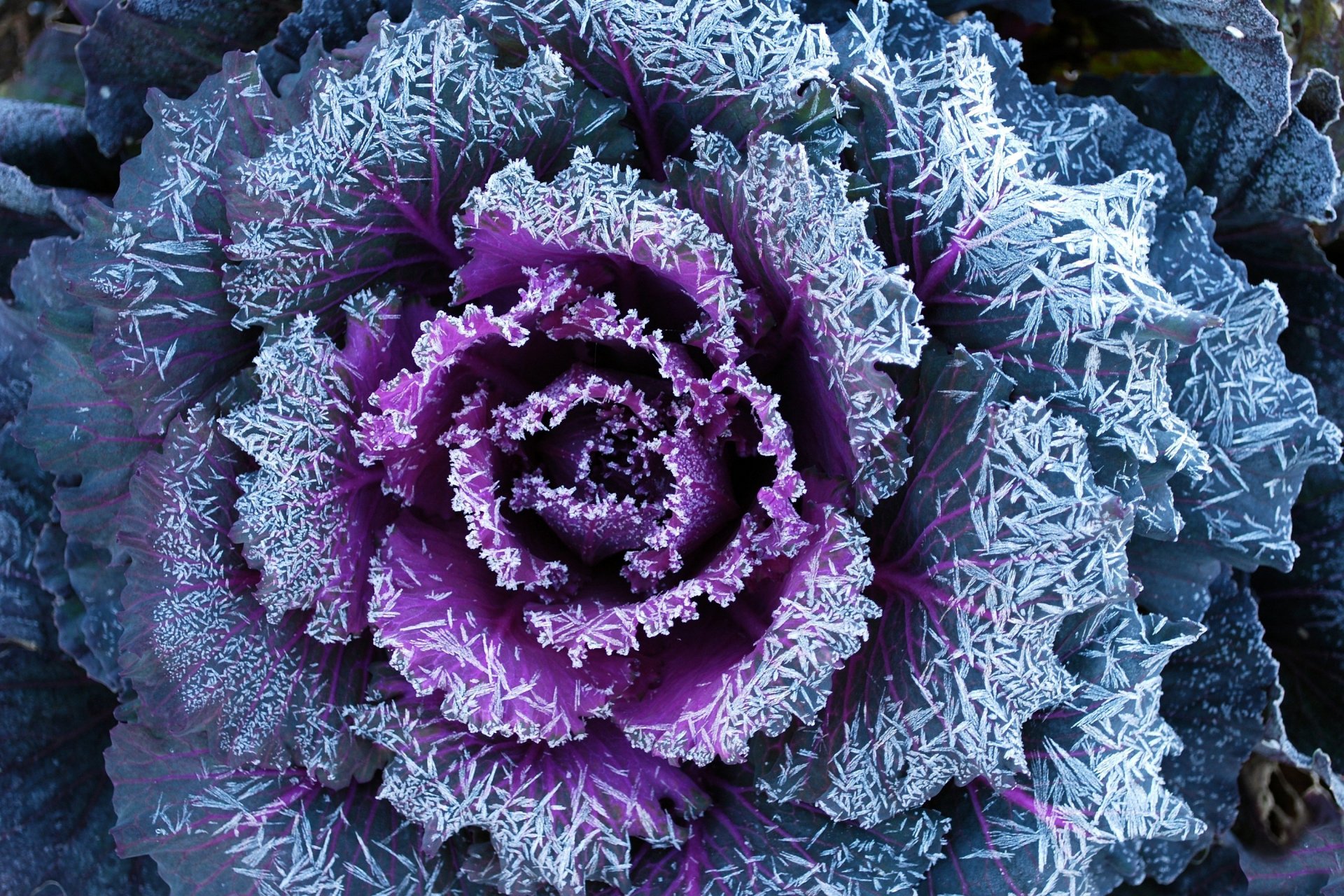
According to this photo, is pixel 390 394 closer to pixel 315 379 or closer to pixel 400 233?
pixel 315 379

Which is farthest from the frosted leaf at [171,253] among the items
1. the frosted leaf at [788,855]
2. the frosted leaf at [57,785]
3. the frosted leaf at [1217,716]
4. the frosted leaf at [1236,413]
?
the frosted leaf at [1217,716]

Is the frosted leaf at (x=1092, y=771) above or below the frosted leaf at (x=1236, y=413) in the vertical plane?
below

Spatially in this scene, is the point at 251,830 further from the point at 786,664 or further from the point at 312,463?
the point at 786,664

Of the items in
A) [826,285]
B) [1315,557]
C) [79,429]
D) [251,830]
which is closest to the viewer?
[826,285]

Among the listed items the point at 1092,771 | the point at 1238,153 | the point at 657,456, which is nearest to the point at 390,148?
the point at 657,456

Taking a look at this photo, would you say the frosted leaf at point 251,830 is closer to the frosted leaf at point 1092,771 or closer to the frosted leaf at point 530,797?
the frosted leaf at point 530,797

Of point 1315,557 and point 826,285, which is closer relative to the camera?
point 826,285

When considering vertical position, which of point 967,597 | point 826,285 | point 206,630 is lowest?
point 206,630

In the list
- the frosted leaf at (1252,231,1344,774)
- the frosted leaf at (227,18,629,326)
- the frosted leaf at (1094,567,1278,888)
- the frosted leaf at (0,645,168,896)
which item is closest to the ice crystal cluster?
the frosted leaf at (227,18,629,326)

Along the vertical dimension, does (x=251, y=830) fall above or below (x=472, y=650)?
below
